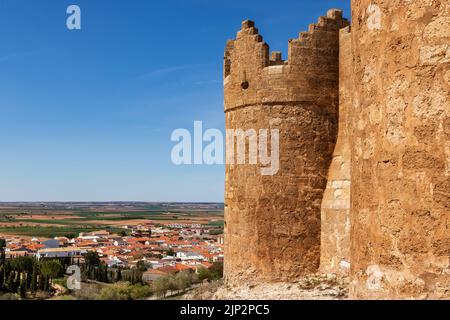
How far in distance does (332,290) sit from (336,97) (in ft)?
10.2

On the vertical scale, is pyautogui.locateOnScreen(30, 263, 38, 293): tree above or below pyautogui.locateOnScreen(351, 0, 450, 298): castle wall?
below

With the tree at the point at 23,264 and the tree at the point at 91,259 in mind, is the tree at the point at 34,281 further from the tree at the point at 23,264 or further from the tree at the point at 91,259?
the tree at the point at 91,259

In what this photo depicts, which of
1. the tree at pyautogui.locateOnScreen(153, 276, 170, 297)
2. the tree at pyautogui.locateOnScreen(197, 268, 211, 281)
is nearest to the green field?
the tree at pyautogui.locateOnScreen(153, 276, 170, 297)

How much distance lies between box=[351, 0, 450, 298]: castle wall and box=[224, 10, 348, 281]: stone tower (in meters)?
4.83

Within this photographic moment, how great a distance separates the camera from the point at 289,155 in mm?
8414

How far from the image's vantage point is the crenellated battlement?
27.9 ft

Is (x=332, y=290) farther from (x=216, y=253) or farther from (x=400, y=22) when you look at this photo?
(x=216, y=253)

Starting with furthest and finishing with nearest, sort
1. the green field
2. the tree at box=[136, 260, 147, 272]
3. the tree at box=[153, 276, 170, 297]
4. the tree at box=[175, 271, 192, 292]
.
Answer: the green field
the tree at box=[136, 260, 147, 272]
the tree at box=[175, 271, 192, 292]
the tree at box=[153, 276, 170, 297]

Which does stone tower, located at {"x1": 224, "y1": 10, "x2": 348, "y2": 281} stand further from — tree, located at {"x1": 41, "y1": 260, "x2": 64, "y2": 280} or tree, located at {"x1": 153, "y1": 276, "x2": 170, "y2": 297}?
tree, located at {"x1": 41, "y1": 260, "x2": 64, "y2": 280}

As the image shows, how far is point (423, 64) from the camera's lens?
3.05 meters

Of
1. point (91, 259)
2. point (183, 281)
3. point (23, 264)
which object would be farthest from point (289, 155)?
point (23, 264)

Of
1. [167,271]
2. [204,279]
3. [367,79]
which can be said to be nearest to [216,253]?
[167,271]

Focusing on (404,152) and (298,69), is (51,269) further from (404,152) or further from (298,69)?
(404,152)

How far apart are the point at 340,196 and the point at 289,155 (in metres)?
1.04
